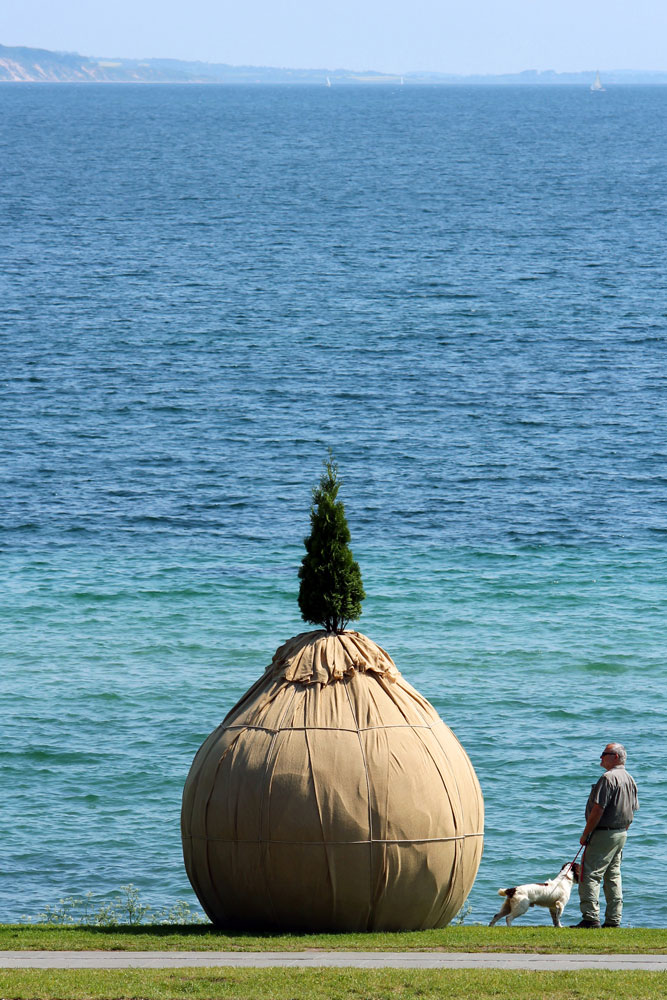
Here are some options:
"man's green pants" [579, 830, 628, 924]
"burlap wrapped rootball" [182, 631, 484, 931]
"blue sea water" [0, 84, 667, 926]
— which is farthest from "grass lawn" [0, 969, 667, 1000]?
"blue sea water" [0, 84, 667, 926]

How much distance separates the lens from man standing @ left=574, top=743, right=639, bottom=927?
46.1 ft

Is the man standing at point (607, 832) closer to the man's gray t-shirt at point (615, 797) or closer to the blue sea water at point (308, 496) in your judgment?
the man's gray t-shirt at point (615, 797)

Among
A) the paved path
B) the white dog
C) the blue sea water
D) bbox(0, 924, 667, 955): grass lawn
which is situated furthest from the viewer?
the blue sea water

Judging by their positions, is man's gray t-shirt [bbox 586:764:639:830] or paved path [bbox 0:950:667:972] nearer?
paved path [bbox 0:950:667:972]

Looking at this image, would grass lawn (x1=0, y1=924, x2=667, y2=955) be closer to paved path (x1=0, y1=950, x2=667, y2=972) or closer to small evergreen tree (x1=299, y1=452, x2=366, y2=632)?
paved path (x1=0, y1=950, x2=667, y2=972)

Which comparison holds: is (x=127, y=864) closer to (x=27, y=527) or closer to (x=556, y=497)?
(x=27, y=527)

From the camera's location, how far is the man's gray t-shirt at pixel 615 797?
46.0 feet

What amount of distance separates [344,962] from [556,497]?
3399 centimetres

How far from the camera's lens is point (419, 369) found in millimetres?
60875

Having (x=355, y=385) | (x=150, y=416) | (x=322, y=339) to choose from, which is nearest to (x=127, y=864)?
(x=150, y=416)

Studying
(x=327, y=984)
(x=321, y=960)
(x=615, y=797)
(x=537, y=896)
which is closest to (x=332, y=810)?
(x=321, y=960)

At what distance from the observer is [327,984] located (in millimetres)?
10242

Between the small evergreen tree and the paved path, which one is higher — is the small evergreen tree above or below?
above

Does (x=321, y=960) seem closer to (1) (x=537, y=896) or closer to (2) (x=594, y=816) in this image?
(1) (x=537, y=896)
